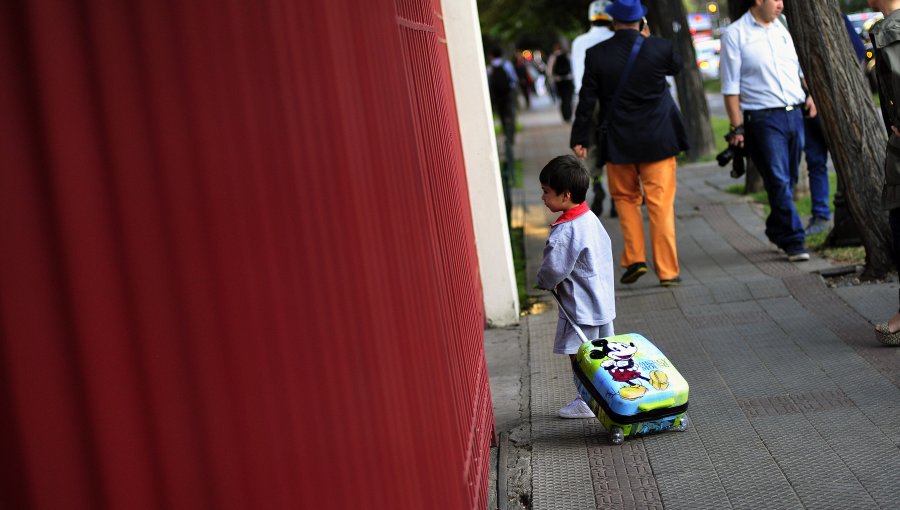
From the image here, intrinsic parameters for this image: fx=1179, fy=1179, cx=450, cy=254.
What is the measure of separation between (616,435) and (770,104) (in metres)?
4.66

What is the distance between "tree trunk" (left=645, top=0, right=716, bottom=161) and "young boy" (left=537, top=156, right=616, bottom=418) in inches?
467

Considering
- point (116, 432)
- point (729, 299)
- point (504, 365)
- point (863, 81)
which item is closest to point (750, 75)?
point (863, 81)

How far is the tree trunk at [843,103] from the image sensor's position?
26.3 feet

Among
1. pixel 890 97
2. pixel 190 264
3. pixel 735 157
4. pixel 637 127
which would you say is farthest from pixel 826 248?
pixel 190 264

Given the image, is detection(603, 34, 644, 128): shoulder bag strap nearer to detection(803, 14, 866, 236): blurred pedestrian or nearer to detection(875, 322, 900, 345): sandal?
detection(803, 14, 866, 236): blurred pedestrian

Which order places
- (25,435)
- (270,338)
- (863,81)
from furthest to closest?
(863,81) → (270,338) → (25,435)

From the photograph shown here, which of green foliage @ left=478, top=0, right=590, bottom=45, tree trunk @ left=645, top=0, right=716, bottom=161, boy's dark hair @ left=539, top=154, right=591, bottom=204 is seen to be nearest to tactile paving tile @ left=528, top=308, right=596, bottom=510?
boy's dark hair @ left=539, top=154, right=591, bottom=204

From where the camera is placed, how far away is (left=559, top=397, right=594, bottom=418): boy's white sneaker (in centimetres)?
567

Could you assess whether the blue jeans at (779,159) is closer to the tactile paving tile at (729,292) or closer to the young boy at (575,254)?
the tactile paving tile at (729,292)

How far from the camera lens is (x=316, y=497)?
2570mm

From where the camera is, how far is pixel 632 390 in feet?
16.6

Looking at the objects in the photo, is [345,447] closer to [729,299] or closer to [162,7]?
[162,7]

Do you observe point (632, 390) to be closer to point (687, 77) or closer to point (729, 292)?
point (729, 292)

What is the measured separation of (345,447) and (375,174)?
26.1 inches
